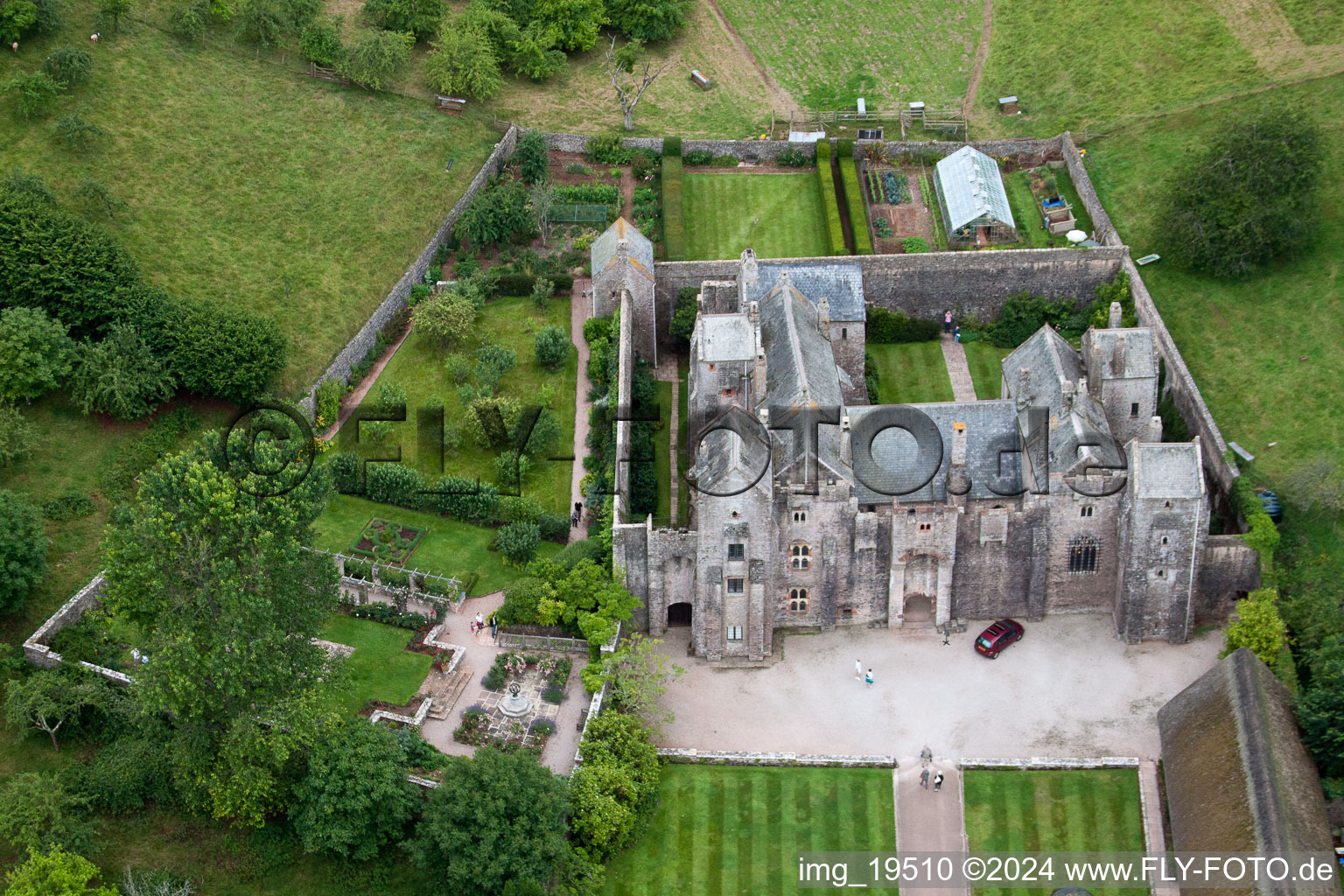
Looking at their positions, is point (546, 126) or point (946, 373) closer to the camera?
point (946, 373)

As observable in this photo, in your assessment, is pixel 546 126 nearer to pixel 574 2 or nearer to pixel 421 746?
pixel 574 2

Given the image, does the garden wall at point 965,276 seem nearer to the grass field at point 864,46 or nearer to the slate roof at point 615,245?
the slate roof at point 615,245

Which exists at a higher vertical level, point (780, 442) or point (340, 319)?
point (340, 319)

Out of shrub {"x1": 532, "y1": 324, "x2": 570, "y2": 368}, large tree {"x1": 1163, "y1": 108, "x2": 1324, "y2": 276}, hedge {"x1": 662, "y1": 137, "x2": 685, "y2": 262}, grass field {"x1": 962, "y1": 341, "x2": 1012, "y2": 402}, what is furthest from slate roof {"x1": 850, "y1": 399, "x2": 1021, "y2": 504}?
hedge {"x1": 662, "y1": 137, "x2": 685, "y2": 262}

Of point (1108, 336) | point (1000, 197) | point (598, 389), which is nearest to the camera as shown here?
point (1108, 336)

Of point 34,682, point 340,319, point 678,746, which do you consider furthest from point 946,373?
point 34,682

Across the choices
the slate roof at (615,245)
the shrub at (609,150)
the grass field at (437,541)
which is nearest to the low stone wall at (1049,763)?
the grass field at (437,541)
